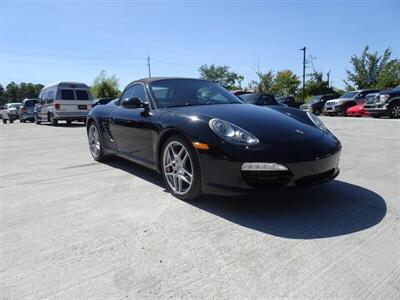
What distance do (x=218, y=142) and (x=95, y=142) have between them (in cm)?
337

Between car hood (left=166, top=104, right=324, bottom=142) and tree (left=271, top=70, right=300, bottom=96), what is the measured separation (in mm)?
49348

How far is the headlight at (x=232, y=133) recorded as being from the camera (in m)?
2.97

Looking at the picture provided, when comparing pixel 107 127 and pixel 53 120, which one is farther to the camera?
pixel 53 120

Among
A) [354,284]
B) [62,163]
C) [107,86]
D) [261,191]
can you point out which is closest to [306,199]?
[261,191]

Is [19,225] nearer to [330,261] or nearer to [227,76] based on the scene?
[330,261]

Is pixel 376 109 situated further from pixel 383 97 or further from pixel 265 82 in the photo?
pixel 265 82

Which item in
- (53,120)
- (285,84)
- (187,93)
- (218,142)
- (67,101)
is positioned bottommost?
(53,120)

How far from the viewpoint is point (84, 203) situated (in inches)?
137

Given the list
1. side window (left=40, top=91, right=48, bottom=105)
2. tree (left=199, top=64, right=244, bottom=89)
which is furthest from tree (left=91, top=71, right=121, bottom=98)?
side window (left=40, top=91, right=48, bottom=105)

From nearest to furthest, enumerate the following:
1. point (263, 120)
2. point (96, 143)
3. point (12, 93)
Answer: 1. point (263, 120)
2. point (96, 143)
3. point (12, 93)

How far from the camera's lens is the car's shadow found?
2.72 meters

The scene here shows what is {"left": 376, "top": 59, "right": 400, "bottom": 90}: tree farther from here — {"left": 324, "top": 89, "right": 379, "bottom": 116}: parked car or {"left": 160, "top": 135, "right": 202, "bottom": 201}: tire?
{"left": 160, "top": 135, "right": 202, "bottom": 201}: tire

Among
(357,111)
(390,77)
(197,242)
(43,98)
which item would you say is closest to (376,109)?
(357,111)

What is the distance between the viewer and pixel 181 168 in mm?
3406
